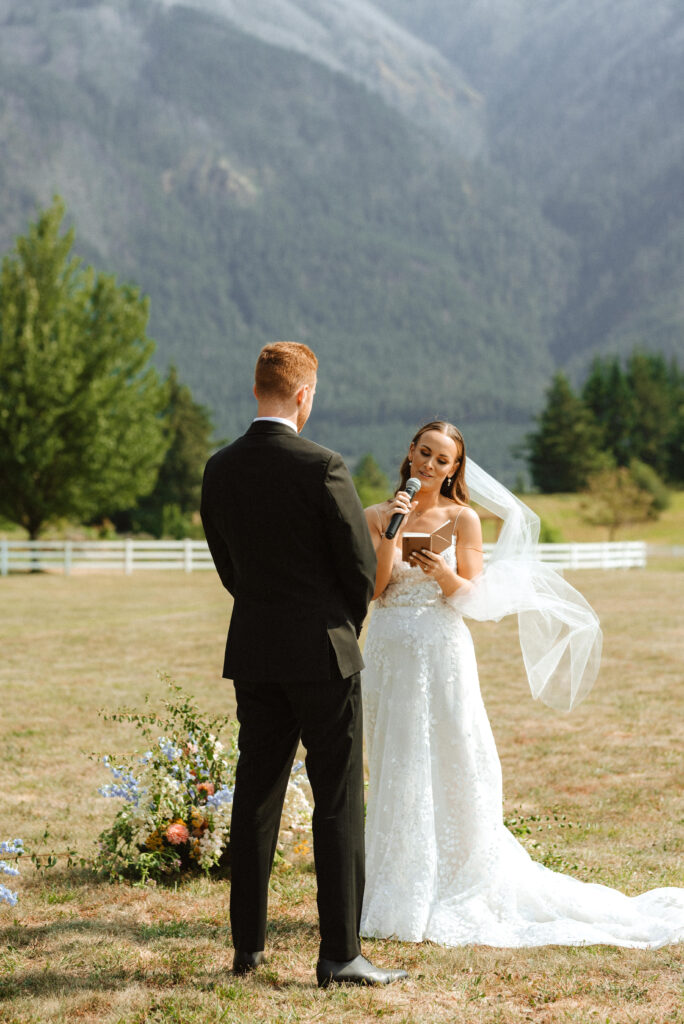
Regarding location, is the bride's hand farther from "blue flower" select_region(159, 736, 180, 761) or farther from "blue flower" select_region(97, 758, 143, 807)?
"blue flower" select_region(97, 758, 143, 807)

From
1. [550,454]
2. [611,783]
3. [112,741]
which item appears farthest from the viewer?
[550,454]

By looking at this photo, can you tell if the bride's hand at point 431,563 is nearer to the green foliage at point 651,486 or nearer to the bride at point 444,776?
the bride at point 444,776

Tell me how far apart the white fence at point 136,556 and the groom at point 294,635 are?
26.8 m

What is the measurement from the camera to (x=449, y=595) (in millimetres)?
4438


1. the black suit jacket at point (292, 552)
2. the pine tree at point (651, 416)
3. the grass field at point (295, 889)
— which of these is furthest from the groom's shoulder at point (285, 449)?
the pine tree at point (651, 416)

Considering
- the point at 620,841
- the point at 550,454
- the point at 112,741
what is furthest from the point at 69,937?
the point at 550,454

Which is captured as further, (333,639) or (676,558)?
(676,558)

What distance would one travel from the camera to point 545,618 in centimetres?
476

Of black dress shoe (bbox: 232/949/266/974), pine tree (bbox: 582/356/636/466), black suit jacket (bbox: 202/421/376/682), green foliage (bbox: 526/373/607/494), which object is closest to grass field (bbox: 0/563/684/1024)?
black dress shoe (bbox: 232/949/266/974)

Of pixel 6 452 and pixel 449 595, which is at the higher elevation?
pixel 6 452

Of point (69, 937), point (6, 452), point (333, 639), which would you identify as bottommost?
point (69, 937)

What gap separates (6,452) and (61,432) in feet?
6.06

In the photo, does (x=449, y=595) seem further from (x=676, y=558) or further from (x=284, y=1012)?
(x=676, y=558)

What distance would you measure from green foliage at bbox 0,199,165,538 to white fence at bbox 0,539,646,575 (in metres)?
1.44
